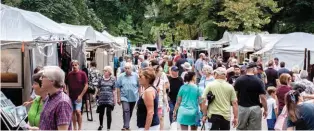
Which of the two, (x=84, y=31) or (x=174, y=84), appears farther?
(x=84, y=31)

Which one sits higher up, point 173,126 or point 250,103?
point 250,103

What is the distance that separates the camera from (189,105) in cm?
964

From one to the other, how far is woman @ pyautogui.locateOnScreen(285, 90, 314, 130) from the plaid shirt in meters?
2.98

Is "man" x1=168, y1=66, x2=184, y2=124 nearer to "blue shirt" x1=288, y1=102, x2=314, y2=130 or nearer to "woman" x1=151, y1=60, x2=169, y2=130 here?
"woman" x1=151, y1=60, x2=169, y2=130

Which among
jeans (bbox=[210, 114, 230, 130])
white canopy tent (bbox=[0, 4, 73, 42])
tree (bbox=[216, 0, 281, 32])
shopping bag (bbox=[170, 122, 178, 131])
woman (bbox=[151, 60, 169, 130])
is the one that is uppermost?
tree (bbox=[216, 0, 281, 32])

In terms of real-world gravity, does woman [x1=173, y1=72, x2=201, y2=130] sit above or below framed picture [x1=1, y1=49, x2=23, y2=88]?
below

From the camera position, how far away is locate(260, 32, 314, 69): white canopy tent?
21.9 meters

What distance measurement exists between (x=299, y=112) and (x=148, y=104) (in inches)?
78.9

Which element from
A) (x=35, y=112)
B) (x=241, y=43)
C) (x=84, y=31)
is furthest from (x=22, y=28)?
(x=241, y=43)

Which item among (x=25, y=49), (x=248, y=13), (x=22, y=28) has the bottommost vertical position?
(x=25, y=49)

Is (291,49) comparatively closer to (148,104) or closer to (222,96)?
(222,96)

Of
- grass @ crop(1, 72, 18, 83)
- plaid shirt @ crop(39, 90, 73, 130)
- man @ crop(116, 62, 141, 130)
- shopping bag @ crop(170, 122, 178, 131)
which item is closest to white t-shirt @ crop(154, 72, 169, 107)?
man @ crop(116, 62, 141, 130)

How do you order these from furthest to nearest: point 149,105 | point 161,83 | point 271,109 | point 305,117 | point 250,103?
point 161,83 < point 271,109 < point 250,103 < point 149,105 < point 305,117

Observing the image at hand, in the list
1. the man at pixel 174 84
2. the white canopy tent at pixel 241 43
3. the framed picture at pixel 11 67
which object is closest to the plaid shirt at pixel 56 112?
the man at pixel 174 84
